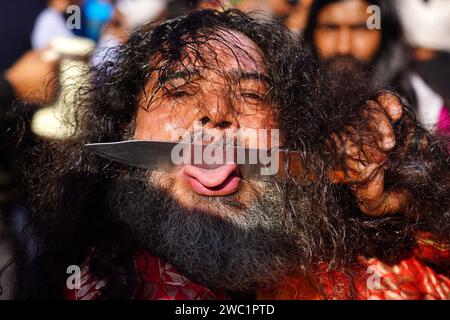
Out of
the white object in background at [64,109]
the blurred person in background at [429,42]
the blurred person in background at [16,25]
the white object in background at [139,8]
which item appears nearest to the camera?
the white object in background at [64,109]

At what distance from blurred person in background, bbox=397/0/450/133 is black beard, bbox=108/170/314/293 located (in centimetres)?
172

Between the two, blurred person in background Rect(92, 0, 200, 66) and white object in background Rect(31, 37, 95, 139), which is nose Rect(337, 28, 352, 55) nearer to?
blurred person in background Rect(92, 0, 200, 66)

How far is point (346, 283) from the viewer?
1578 mm

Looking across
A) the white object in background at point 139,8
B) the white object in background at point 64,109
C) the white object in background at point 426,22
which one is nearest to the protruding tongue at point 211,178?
the white object in background at point 64,109

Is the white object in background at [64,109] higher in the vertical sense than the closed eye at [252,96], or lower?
higher

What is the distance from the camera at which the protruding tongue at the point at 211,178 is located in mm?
1475

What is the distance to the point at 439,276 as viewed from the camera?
1670mm

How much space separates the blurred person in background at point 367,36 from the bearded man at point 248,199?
120 centimetres

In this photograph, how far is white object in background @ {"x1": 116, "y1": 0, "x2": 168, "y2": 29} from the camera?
2318mm

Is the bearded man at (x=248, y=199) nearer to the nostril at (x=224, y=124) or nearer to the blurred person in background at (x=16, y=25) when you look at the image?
the nostril at (x=224, y=124)

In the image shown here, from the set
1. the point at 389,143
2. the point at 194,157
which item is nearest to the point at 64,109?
the point at 194,157

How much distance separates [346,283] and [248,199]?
38 cm
